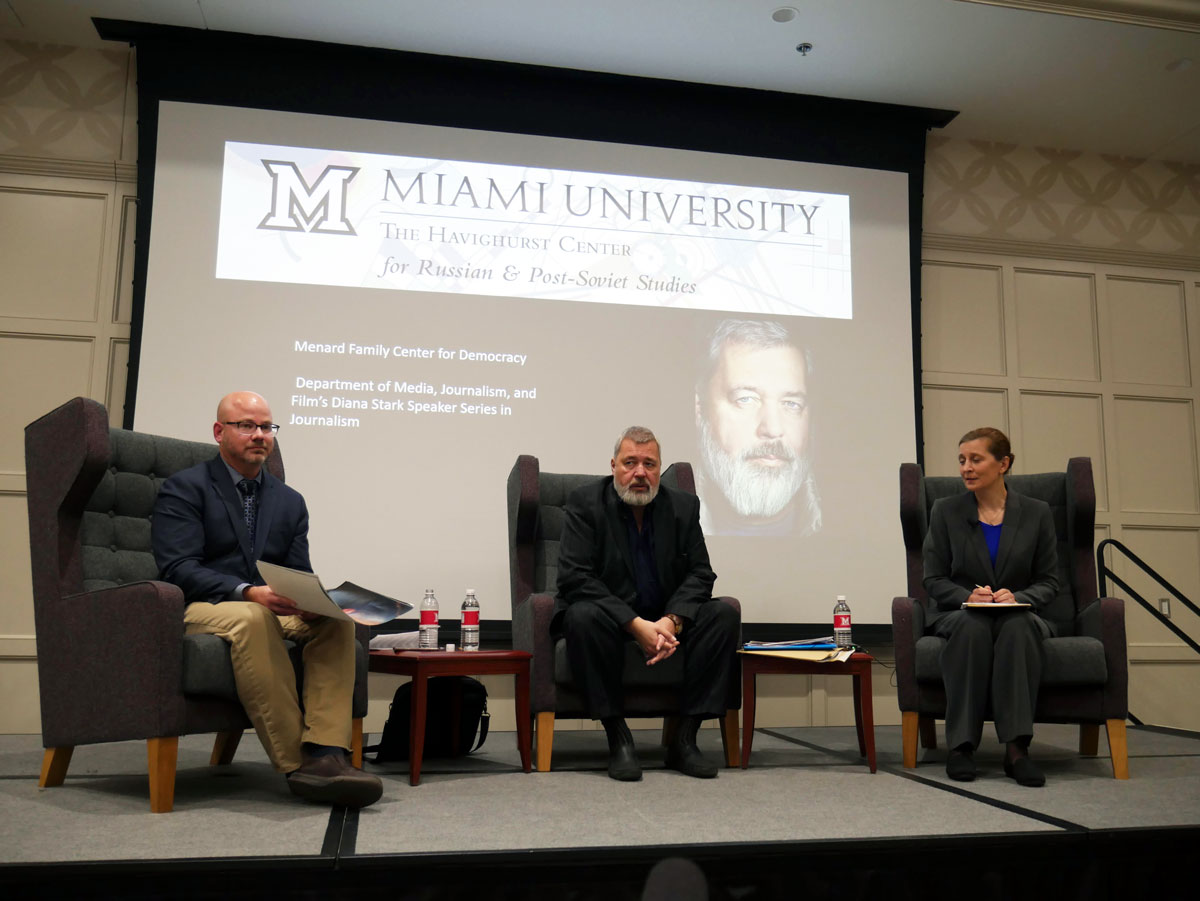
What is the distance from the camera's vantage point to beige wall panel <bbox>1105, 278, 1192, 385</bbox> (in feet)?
18.0

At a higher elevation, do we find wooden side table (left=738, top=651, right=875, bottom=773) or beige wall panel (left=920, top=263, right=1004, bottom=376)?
beige wall panel (left=920, top=263, right=1004, bottom=376)

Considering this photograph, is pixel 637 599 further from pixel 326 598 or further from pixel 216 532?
pixel 216 532

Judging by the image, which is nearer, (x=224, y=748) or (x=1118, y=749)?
(x=1118, y=749)

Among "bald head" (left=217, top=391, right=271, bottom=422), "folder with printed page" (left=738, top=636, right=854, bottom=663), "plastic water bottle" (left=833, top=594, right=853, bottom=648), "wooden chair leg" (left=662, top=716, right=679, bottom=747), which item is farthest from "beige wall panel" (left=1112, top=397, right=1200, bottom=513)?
"bald head" (left=217, top=391, right=271, bottom=422)

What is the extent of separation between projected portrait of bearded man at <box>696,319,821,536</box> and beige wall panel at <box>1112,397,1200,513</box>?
1968 mm

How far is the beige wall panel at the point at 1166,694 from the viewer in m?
5.22

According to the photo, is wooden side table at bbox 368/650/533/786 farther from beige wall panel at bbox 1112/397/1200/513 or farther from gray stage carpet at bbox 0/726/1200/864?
beige wall panel at bbox 1112/397/1200/513

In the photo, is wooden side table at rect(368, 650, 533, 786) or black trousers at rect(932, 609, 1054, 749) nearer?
wooden side table at rect(368, 650, 533, 786)

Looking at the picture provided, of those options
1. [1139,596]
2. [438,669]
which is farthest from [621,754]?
[1139,596]

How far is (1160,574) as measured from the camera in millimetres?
5320

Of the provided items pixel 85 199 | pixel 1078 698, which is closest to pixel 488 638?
pixel 1078 698

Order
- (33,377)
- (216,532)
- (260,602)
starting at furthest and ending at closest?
(33,377) < (216,532) < (260,602)

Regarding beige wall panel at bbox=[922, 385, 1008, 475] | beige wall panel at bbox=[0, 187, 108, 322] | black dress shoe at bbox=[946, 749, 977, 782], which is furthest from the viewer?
beige wall panel at bbox=[922, 385, 1008, 475]

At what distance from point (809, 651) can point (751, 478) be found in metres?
1.78
